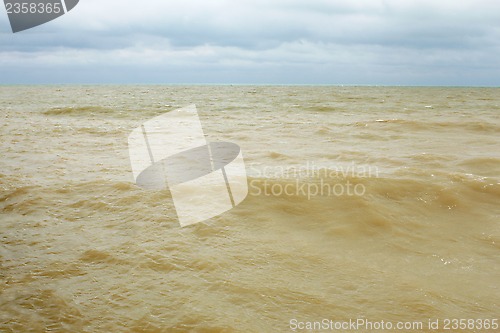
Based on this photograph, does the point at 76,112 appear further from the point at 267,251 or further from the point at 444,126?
the point at 267,251

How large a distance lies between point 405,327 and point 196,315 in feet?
3.67

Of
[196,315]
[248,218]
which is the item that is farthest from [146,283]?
[248,218]

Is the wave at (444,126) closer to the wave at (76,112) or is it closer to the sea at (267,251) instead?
the sea at (267,251)

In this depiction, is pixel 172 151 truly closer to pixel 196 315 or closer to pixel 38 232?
pixel 38 232

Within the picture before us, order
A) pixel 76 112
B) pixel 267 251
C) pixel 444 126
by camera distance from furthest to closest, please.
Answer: pixel 76 112
pixel 444 126
pixel 267 251

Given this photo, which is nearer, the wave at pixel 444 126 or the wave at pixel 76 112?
the wave at pixel 444 126

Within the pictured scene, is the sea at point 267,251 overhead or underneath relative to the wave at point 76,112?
underneath

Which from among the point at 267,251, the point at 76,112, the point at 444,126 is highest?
the point at 76,112

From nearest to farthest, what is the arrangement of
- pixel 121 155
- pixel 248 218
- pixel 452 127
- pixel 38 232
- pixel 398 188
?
1. pixel 38 232
2. pixel 248 218
3. pixel 398 188
4. pixel 121 155
5. pixel 452 127

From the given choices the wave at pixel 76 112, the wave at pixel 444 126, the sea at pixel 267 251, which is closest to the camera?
the sea at pixel 267 251

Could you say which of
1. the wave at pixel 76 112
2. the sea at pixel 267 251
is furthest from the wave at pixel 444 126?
the wave at pixel 76 112

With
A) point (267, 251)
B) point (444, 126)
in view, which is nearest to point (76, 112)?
point (444, 126)

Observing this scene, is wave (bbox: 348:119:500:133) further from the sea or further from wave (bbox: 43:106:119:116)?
wave (bbox: 43:106:119:116)

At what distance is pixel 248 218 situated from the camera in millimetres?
3615
